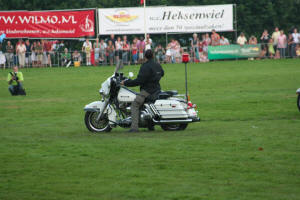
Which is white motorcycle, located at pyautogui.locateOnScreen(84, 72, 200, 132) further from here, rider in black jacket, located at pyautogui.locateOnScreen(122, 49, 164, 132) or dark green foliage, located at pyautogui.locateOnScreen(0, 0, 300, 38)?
dark green foliage, located at pyautogui.locateOnScreen(0, 0, 300, 38)

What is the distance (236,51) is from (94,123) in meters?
28.1

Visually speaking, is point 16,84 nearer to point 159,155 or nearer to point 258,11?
point 159,155

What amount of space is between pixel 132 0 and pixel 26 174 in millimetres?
47301

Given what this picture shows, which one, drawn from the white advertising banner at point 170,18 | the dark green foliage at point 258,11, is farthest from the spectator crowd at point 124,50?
the dark green foliage at point 258,11

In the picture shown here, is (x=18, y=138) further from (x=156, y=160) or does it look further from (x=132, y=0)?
(x=132, y=0)

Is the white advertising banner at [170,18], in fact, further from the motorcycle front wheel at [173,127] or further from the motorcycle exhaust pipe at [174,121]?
the motorcycle exhaust pipe at [174,121]

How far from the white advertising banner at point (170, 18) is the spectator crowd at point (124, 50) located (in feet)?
2.66

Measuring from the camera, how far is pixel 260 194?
25.4 feet

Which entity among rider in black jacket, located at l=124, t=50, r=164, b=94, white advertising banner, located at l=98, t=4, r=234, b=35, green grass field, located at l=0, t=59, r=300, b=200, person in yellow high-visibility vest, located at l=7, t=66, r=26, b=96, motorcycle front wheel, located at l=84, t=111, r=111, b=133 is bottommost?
green grass field, located at l=0, t=59, r=300, b=200

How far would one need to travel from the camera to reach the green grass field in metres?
8.11

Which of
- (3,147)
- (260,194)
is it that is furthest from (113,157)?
(260,194)

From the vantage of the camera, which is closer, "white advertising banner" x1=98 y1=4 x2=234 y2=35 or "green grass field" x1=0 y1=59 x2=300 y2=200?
"green grass field" x1=0 y1=59 x2=300 y2=200

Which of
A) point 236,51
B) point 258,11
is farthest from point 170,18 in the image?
point 258,11

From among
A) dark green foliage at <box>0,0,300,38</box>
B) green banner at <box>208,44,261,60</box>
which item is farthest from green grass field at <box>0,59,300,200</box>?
dark green foliage at <box>0,0,300,38</box>
